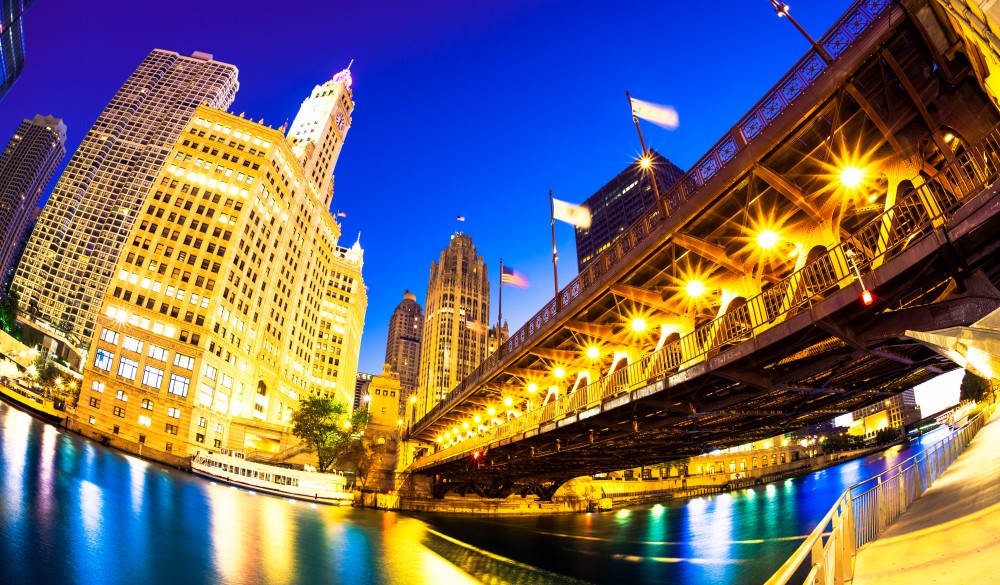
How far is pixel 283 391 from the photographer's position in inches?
3543

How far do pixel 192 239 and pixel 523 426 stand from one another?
71.5 meters

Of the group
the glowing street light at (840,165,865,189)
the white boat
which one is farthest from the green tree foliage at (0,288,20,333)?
the glowing street light at (840,165,865,189)

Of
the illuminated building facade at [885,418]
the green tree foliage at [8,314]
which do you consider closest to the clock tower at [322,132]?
the green tree foliage at [8,314]

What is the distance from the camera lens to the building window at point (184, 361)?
211 ft

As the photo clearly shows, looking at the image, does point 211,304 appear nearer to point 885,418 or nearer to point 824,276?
point 824,276

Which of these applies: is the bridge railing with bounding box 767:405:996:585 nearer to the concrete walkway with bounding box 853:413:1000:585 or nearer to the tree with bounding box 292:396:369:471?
the concrete walkway with bounding box 853:413:1000:585

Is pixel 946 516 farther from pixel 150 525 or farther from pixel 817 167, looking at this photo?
pixel 150 525

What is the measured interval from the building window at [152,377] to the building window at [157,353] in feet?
4.76

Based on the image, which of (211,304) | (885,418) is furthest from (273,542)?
(885,418)

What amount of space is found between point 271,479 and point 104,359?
3148 centimetres

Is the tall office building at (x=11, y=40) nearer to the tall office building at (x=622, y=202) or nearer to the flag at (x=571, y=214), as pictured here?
the flag at (x=571, y=214)

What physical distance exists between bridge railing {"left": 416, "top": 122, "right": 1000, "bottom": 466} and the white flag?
8126 mm

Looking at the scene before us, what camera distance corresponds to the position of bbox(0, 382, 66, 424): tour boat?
2301 inches

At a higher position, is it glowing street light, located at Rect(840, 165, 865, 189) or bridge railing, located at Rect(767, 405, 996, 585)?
glowing street light, located at Rect(840, 165, 865, 189)
